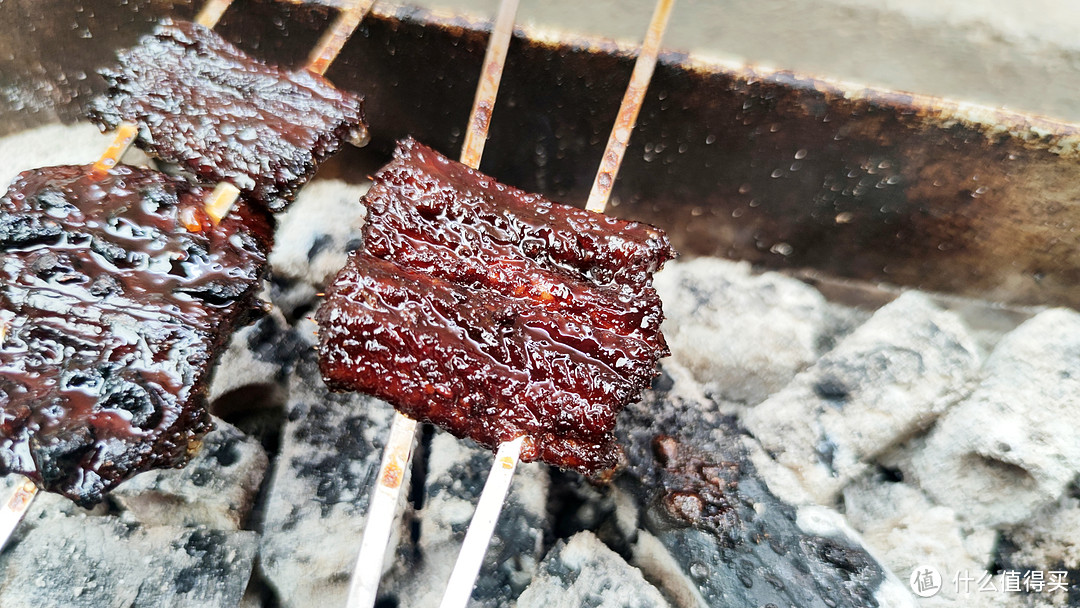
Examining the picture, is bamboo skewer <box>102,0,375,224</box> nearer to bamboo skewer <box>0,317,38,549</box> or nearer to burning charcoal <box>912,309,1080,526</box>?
bamboo skewer <box>0,317,38,549</box>

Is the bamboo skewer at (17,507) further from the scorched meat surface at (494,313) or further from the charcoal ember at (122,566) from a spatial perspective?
the scorched meat surface at (494,313)

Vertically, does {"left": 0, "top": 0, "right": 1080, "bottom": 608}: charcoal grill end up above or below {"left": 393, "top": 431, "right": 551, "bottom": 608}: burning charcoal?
above

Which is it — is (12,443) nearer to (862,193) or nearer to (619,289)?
(619,289)

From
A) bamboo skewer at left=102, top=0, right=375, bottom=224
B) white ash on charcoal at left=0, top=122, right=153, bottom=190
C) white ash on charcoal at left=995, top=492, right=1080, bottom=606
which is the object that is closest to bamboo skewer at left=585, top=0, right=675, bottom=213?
bamboo skewer at left=102, top=0, right=375, bottom=224

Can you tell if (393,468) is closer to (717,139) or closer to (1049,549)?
(717,139)

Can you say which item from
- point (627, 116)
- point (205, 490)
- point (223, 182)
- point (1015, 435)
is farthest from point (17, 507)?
point (1015, 435)

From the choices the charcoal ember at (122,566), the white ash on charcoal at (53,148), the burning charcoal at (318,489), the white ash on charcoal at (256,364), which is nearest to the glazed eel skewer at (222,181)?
the charcoal ember at (122,566)
